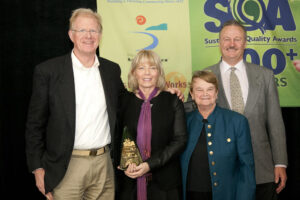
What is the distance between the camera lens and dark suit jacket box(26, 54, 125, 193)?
77.4 inches

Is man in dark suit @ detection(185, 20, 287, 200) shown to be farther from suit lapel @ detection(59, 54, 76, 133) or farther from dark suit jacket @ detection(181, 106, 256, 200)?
suit lapel @ detection(59, 54, 76, 133)

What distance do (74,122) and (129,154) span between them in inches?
17.7

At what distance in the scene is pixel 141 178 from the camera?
192 centimetres

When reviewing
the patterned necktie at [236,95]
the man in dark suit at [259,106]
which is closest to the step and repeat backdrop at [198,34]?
the man in dark suit at [259,106]

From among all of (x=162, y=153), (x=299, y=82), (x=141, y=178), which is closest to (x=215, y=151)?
(x=162, y=153)

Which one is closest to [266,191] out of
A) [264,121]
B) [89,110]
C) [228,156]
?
[264,121]

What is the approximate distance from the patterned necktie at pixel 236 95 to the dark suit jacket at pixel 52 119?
4.09 ft

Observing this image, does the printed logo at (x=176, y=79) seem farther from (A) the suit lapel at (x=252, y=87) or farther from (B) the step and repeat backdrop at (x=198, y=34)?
(A) the suit lapel at (x=252, y=87)

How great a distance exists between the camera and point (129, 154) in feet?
6.02

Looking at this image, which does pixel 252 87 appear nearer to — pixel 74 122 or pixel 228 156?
pixel 228 156

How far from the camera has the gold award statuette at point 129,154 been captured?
183cm

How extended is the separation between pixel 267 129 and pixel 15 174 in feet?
8.97

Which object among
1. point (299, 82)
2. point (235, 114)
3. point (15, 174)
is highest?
point (299, 82)

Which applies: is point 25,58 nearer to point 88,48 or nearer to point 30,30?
point 30,30
